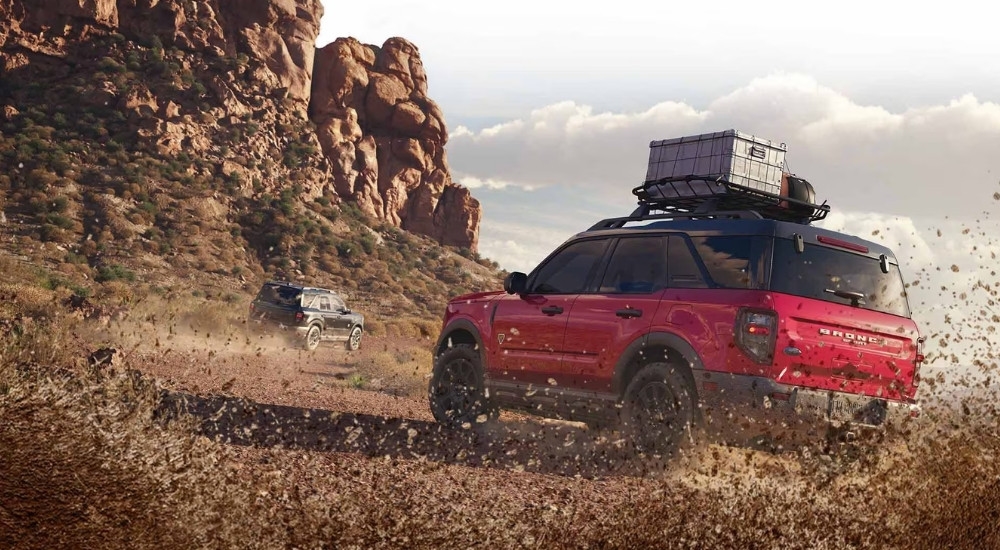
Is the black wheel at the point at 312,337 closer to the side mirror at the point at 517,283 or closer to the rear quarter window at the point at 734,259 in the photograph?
the side mirror at the point at 517,283

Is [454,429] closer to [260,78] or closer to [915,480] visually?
[915,480]

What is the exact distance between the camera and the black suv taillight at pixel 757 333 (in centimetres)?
627

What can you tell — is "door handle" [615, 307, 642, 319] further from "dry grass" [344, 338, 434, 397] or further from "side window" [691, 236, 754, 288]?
"dry grass" [344, 338, 434, 397]

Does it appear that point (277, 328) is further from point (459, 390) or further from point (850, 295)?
point (850, 295)

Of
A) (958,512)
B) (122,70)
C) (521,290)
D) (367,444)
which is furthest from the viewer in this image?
(122,70)

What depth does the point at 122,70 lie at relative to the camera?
188 ft

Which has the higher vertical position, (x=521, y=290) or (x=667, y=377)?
(x=521, y=290)

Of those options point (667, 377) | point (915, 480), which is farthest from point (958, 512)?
point (667, 377)

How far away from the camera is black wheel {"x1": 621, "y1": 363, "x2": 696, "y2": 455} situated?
6.58m

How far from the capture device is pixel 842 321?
6578mm

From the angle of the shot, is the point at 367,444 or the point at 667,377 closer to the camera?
the point at 667,377

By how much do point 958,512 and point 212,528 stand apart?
167 inches

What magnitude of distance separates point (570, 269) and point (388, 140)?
69.2 meters

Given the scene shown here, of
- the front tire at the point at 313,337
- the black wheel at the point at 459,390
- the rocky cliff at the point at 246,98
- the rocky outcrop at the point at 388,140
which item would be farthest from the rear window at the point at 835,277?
the rocky outcrop at the point at 388,140
